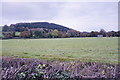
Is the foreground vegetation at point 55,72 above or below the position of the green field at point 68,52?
below

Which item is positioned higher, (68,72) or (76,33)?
(76,33)

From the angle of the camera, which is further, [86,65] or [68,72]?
[86,65]

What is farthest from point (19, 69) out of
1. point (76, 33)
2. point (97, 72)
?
point (76, 33)

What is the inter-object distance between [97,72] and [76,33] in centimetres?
2717

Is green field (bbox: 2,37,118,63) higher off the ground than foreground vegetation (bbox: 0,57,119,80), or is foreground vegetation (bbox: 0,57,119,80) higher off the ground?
green field (bbox: 2,37,118,63)

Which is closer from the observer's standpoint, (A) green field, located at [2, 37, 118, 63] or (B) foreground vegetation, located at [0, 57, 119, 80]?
(B) foreground vegetation, located at [0, 57, 119, 80]

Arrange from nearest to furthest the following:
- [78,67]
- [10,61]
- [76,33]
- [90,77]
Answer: [90,77] < [78,67] < [10,61] < [76,33]

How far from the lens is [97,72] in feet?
10.7

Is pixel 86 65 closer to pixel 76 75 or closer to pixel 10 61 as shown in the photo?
pixel 76 75

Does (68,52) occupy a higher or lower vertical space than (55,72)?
higher

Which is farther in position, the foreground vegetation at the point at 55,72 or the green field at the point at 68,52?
the green field at the point at 68,52

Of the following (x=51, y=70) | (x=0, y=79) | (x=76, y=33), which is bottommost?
(x=0, y=79)

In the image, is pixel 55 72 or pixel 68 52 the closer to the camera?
pixel 55 72

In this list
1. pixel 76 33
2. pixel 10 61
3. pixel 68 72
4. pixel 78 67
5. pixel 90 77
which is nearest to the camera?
pixel 90 77
